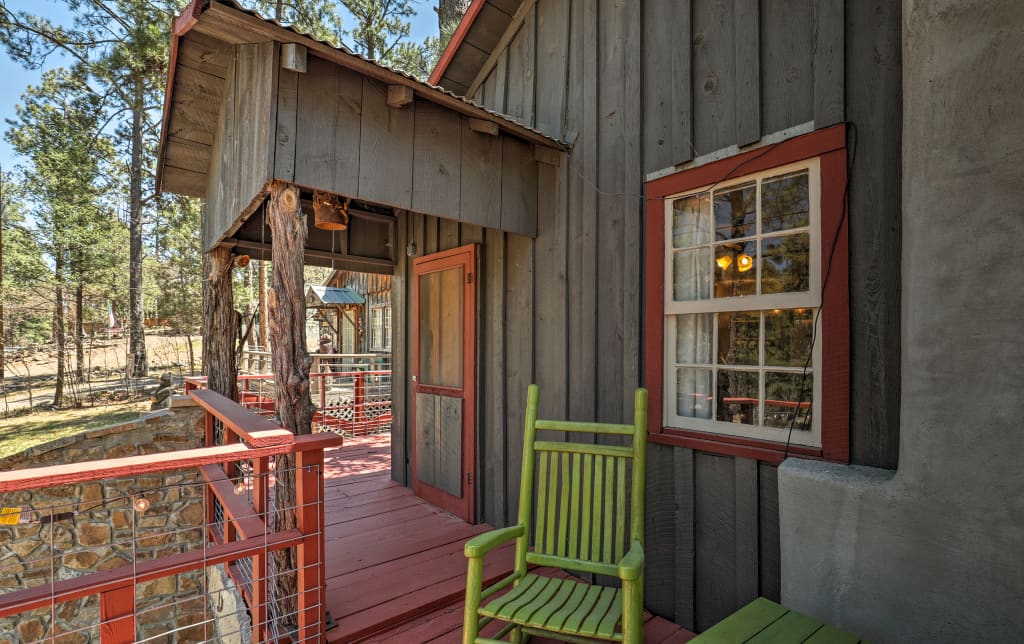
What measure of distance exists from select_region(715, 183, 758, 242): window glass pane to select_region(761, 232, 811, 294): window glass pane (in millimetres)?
116

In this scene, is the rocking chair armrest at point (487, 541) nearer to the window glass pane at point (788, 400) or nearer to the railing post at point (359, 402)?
the window glass pane at point (788, 400)

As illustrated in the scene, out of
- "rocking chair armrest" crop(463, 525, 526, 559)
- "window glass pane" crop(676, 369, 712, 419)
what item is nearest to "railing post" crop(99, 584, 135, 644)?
"rocking chair armrest" crop(463, 525, 526, 559)

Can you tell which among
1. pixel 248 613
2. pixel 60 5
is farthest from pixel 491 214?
pixel 60 5

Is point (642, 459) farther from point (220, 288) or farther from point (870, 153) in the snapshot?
point (220, 288)

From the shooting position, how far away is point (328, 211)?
2.70m

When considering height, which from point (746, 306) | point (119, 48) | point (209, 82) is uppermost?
point (119, 48)

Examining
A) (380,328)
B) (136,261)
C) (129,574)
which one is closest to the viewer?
(129,574)

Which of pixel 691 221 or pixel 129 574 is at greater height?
pixel 691 221

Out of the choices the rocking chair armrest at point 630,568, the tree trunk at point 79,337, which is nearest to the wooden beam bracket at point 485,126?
the rocking chair armrest at point 630,568

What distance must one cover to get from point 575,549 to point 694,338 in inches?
44.9

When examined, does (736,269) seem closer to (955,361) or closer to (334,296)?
(955,361)

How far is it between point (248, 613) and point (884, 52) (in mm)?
3788

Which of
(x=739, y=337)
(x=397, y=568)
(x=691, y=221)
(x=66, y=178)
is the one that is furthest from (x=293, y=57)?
(x=66, y=178)

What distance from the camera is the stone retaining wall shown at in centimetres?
430
